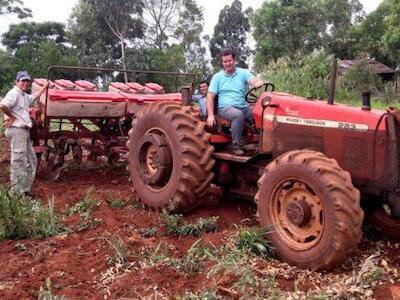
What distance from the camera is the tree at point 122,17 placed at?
3947 cm

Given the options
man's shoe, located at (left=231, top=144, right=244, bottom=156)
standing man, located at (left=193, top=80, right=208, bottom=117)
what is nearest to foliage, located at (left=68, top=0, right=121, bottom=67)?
standing man, located at (left=193, top=80, right=208, bottom=117)

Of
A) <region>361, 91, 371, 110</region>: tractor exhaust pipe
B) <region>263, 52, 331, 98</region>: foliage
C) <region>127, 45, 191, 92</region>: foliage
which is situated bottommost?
<region>361, 91, 371, 110</region>: tractor exhaust pipe

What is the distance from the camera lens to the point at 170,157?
634 cm

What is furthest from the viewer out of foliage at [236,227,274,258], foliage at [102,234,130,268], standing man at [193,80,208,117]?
standing man at [193,80,208,117]

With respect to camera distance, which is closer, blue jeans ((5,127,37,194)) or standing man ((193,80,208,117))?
standing man ((193,80,208,117))

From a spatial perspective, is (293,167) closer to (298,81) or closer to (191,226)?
(191,226)

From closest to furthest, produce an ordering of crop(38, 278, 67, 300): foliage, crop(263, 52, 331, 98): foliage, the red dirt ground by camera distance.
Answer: crop(38, 278, 67, 300): foliage < the red dirt ground < crop(263, 52, 331, 98): foliage

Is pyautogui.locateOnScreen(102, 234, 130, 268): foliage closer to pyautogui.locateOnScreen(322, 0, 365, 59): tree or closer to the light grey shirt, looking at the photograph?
the light grey shirt

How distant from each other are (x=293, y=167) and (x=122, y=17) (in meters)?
37.2

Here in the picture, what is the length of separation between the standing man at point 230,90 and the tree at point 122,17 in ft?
108

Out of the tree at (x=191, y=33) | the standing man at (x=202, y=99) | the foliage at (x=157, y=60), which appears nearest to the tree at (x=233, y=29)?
the tree at (x=191, y=33)

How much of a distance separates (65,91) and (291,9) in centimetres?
3094

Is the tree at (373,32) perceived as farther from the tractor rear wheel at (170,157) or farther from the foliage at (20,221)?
the foliage at (20,221)

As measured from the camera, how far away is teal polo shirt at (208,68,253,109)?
6469 mm
